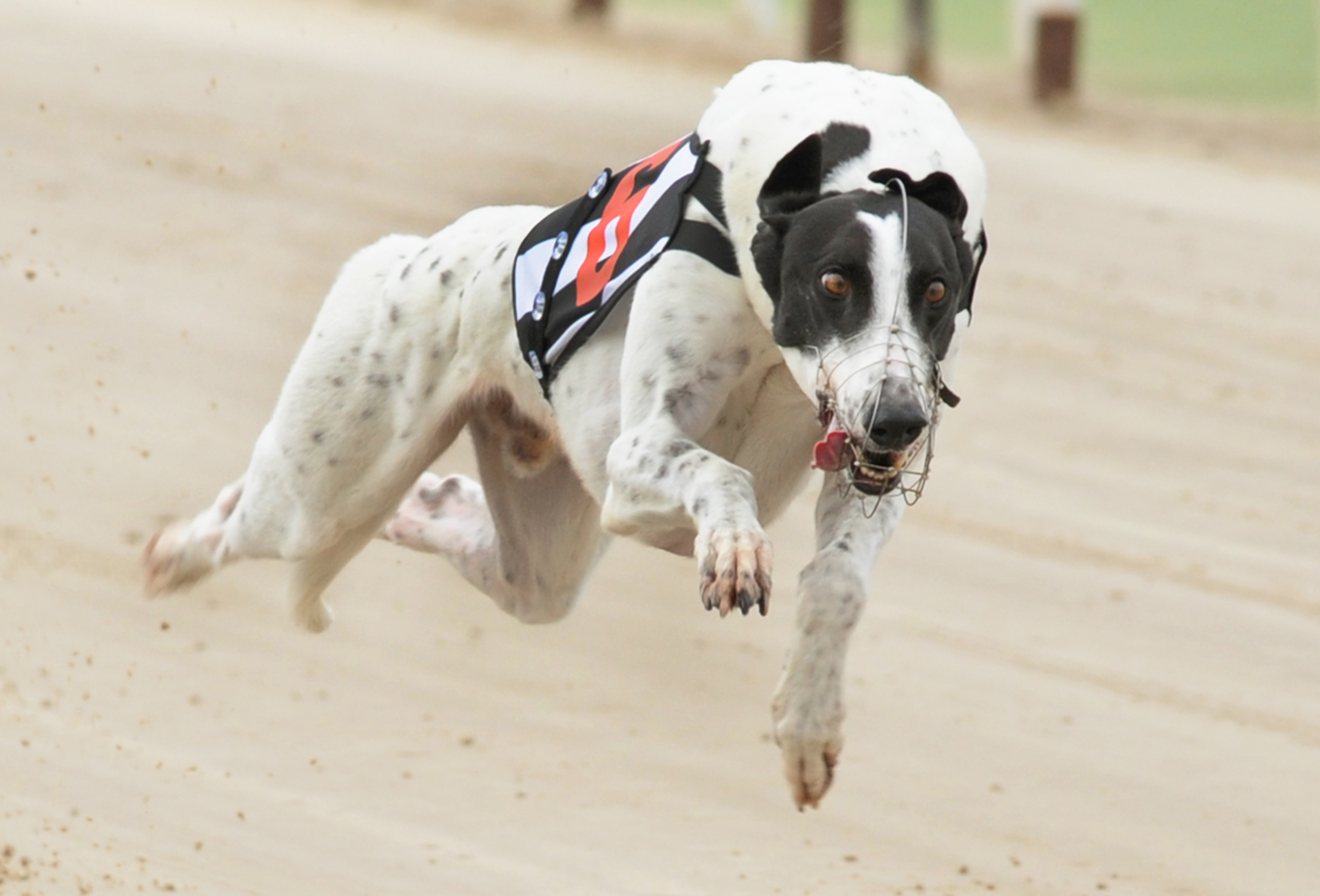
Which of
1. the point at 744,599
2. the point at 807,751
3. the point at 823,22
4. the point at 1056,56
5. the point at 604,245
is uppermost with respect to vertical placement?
the point at 604,245

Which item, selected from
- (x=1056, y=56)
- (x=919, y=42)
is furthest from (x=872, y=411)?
(x=1056, y=56)

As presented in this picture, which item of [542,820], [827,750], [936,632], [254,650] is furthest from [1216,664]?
[827,750]

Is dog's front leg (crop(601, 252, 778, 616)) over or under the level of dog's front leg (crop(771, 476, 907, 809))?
over

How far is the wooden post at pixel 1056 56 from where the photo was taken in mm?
13180

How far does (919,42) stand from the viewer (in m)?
13.3

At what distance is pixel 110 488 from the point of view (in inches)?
276

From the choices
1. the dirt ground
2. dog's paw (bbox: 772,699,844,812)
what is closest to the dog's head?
dog's paw (bbox: 772,699,844,812)

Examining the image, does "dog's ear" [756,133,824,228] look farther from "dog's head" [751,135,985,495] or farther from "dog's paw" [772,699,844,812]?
"dog's paw" [772,699,844,812]

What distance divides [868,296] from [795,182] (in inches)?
11.5

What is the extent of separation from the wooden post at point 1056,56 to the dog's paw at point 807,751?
34.2 feet

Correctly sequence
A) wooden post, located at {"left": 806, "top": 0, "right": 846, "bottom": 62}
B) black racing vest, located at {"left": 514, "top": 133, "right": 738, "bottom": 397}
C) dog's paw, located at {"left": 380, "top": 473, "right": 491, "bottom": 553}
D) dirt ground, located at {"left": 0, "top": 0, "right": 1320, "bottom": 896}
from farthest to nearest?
wooden post, located at {"left": 806, "top": 0, "right": 846, "bottom": 62} → dirt ground, located at {"left": 0, "top": 0, "right": 1320, "bottom": 896} → dog's paw, located at {"left": 380, "top": 473, "right": 491, "bottom": 553} → black racing vest, located at {"left": 514, "top": 133, "right": 738, "bottom": 397}

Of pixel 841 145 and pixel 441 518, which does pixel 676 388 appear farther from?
pixel 441 518

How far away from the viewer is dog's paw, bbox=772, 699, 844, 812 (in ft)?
11.3

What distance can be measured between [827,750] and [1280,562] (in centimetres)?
438
